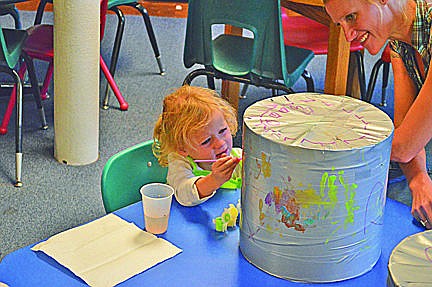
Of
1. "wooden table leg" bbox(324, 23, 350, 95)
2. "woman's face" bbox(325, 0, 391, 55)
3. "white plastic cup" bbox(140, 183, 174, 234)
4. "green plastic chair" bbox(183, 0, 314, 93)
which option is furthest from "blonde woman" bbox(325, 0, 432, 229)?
"green plastic chair" bbox(183, 0, 314, 93)

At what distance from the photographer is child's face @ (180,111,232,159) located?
5.28 feet

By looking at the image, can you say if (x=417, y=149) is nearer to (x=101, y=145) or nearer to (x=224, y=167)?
(x=224, y=167)

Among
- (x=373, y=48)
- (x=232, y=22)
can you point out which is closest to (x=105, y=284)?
(x=373, y=48)

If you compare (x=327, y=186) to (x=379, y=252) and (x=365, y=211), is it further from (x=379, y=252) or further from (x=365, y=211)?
(x=379, y=252)

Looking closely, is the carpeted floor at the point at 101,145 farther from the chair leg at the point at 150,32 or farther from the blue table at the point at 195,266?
the blue table at the point at 195,266

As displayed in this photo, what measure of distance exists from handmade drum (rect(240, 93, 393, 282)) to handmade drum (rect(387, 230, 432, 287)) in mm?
358

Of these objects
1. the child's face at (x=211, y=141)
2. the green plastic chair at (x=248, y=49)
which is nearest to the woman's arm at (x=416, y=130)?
the child's face at (x=211, y=141)

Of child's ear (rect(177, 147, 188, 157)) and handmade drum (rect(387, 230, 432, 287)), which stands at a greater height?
handmade drum (rect(387, 230, 432, 287))

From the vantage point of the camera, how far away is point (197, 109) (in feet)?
5.28

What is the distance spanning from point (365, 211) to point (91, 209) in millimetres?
1726

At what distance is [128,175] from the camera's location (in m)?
1.73

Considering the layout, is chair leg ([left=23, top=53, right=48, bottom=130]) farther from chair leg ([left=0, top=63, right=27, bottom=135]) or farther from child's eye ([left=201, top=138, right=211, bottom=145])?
child's eye ([left=201, top=138, right=211, bottom=145])

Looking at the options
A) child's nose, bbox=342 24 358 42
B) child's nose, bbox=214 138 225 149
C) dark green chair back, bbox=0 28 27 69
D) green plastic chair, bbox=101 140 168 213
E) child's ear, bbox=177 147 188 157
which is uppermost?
child's nose, bbox=342 24 358 42

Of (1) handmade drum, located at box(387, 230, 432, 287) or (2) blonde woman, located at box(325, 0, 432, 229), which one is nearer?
(1) handmade drum, located at box(387, 230, 432, 287)
